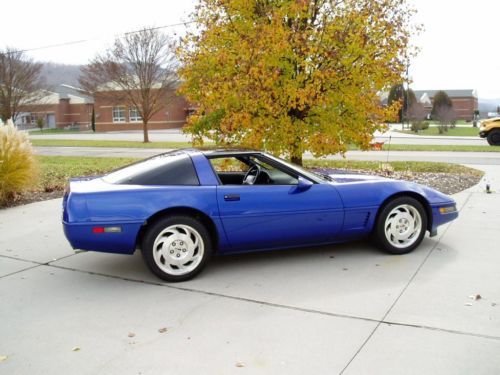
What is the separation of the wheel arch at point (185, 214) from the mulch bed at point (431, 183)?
4.04 metres

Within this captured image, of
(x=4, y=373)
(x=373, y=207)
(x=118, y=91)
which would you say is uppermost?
(x=118, y=91)

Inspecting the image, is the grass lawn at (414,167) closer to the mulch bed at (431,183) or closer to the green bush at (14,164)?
the mulch bed at (431,183)

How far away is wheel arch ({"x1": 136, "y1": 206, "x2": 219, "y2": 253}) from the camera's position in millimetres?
4414

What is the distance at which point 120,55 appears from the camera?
32.3m

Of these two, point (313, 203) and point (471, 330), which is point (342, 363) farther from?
Answer: point (313, 203)

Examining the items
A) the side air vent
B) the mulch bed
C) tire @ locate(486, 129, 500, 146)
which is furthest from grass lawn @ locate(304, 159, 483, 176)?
tire @ locate(486, 129, 500, 146)

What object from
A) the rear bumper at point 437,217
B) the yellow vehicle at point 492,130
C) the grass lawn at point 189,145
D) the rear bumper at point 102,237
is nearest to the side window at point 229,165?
the rear bumper at point 102,237

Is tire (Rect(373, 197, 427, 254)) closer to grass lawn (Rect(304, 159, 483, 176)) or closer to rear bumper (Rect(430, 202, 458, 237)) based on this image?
rear bumper (Rect(430, 202, 458, 237))

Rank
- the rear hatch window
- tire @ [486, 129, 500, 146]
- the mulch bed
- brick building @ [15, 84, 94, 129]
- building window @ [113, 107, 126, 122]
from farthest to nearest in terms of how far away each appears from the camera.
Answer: brick building @ [15, 84, 94, 129] < building window @ [113, 107, 126, 122] < tire @ [486, 129, 500, 146] < the mulch bed < the rear hatch window

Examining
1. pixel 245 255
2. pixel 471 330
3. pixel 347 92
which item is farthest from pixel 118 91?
pixel 471 330

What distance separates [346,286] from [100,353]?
217 centimetres

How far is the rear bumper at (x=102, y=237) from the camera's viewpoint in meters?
4.24

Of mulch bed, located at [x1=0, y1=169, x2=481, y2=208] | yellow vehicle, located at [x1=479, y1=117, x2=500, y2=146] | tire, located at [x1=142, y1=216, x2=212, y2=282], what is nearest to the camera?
tire, located at [x1=142, y1=216, x2=212, y2=282]

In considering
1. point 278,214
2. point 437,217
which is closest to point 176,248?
point 278,214
